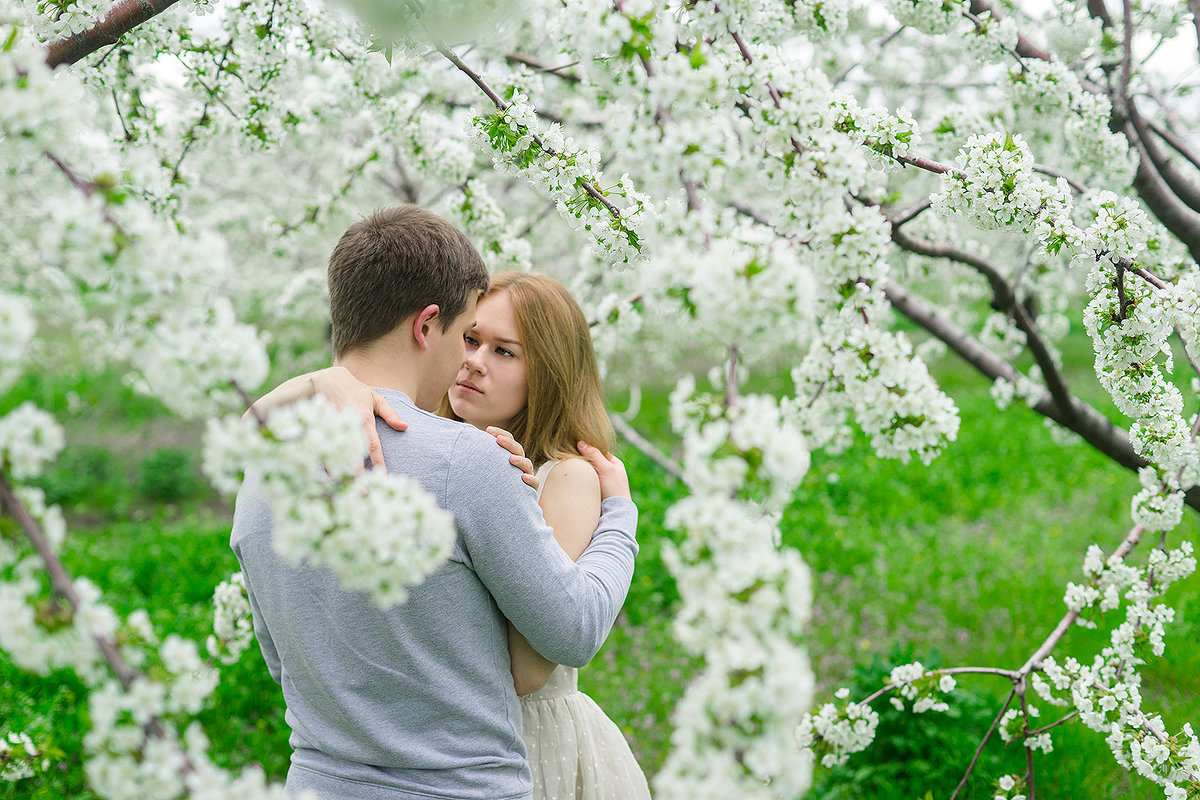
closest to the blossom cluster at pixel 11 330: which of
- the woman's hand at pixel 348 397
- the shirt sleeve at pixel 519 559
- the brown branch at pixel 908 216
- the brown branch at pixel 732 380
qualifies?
the woman's hand at pixel 348 397

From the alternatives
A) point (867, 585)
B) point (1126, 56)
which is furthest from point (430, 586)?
point (867, 585)

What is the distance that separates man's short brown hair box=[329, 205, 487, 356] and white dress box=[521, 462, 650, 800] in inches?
23.7

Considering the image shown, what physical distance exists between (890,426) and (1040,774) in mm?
2738

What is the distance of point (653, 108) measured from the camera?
1.32m

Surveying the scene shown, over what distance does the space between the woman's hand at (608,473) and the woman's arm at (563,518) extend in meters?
0.03

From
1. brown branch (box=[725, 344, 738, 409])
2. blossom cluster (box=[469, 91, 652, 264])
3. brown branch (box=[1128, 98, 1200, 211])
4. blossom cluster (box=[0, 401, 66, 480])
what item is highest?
brown branch (box=[1128, 98, 1200, 211])

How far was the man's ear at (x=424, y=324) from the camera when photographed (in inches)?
72.9

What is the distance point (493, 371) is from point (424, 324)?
48 centimetres

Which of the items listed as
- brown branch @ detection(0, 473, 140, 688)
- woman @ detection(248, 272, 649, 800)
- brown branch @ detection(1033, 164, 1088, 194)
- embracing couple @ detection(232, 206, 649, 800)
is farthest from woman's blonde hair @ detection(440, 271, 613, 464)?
brown branch @ detection(1033, 164, 1088, 194)

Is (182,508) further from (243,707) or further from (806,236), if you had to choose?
(806,236)

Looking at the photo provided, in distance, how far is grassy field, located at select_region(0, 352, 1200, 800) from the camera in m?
3.58

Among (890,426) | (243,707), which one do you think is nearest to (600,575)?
(890,426)

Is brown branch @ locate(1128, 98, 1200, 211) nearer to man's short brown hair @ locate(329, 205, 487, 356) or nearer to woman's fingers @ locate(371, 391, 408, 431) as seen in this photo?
man's short brown hair @ locate(329, 205, 487, 356)

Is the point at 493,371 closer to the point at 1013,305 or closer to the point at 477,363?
the point at 477,363
